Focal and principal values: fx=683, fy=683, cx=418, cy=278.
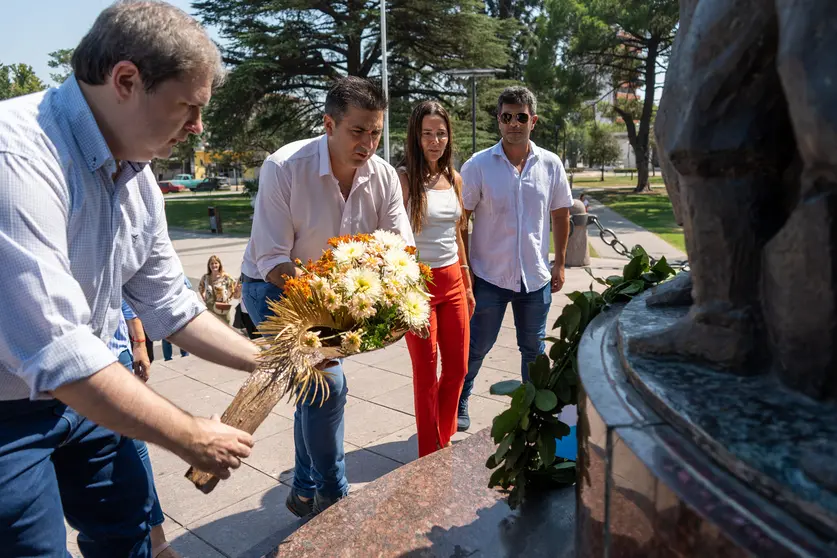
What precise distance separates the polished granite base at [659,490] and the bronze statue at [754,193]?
0.47 ft

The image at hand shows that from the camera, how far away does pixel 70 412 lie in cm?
202

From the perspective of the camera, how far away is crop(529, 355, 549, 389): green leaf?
251cm

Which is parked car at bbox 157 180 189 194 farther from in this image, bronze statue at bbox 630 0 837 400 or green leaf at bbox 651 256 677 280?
bronze statue at bbox 630 0 837 400

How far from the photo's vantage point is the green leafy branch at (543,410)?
2455 mm

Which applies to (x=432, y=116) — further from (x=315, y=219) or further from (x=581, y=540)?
(x=581, y=540)

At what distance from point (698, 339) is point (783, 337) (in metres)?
0.20

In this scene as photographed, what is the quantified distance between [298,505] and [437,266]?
1436mm

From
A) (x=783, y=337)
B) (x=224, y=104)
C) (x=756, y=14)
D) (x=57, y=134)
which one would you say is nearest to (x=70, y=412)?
(x=57, y=134)

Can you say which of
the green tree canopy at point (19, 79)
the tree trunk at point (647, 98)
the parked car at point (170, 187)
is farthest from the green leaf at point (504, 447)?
the parked car at point (170, 187)

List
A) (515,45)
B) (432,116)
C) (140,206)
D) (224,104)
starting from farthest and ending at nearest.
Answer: (515,45), (224,104), (432,116), (140,206)

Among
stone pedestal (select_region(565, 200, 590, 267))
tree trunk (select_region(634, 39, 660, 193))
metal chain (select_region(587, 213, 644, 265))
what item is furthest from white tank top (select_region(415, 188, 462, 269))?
tree trunk (select_region(634, 39, 660, 193))

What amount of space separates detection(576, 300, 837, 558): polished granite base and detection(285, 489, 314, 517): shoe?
1764 mm

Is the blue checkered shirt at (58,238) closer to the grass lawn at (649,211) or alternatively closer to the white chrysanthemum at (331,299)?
the white chrysanthemum at (331,299)

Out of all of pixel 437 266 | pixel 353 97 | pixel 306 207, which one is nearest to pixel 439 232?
pixel 437 266
